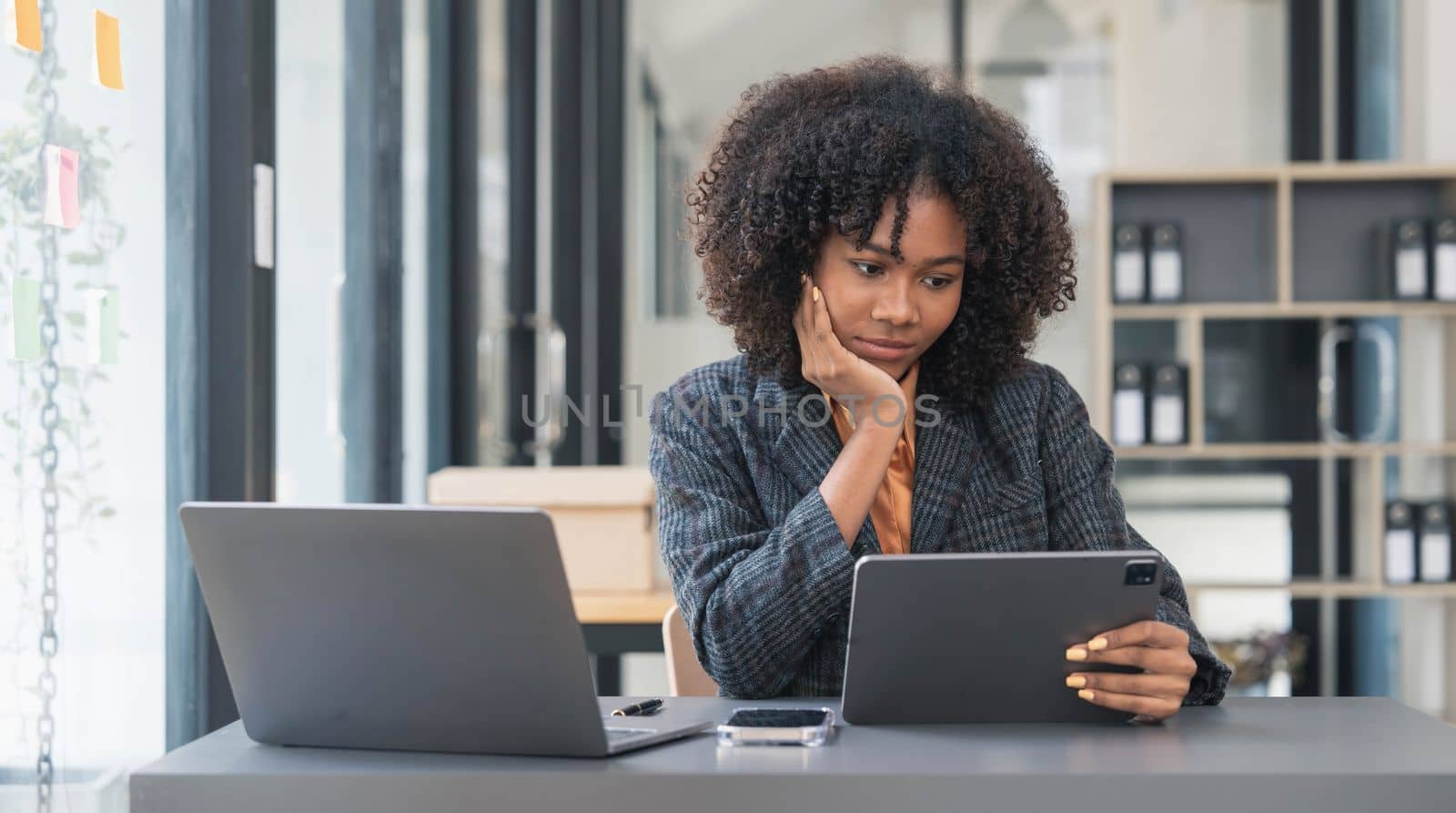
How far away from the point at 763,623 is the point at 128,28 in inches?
41.4

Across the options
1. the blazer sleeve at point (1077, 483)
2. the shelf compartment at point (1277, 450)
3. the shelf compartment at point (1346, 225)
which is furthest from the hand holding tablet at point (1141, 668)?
the shelf compartment at point (1346, 225)

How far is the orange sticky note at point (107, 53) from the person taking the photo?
5.21 ft

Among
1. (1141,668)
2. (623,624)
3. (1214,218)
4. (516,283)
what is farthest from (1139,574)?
→ (1214,218)

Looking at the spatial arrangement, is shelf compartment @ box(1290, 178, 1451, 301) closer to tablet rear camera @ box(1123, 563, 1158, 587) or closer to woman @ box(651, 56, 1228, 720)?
woman @ box(651, 56, 1228, 720)

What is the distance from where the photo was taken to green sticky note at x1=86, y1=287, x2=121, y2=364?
1567 millimetres

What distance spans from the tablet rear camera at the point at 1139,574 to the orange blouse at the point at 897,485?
0.53m

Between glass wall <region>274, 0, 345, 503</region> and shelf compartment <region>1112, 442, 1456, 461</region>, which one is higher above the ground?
glass wall <region>274, 0, 345, 503</region>

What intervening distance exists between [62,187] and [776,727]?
3.23ft

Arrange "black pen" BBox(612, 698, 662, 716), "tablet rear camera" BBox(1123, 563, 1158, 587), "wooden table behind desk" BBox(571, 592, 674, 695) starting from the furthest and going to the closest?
"wooden table behind desk" BBox(571, 592, 674, 695) < "black pen" BBox(612, 698, 662, 716) < "tablet rear camera" BBox(1123, 563, 1158, 587)

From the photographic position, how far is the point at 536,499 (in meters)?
2.71

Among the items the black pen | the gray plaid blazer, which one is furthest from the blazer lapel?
the black pen

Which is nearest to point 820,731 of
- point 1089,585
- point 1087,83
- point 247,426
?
point 1089,585

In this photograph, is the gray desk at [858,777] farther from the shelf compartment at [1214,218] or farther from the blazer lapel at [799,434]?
the shelf compartment at [1214,218]

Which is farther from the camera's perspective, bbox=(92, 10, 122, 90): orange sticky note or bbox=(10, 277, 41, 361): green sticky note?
bbox=(92, 10, 122, 90): orange sticky note
